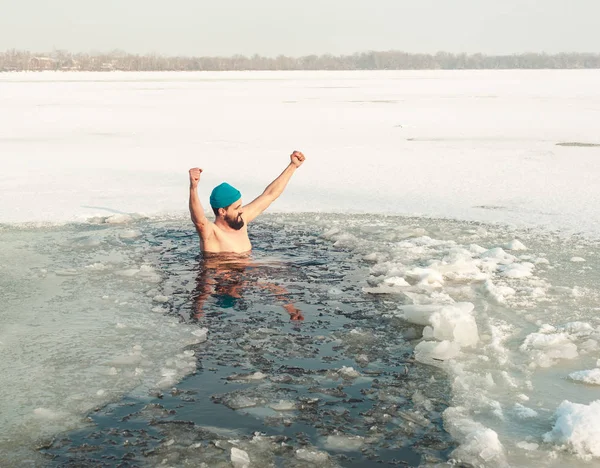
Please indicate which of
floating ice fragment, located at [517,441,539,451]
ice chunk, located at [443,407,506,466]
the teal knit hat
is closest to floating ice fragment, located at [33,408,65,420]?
ice chunk, located at [443,407,506,466]

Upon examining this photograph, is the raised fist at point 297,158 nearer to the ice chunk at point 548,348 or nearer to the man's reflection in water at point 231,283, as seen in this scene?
the man's reflection in water at point 231,283

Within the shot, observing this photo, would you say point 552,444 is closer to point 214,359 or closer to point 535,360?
point 535,360

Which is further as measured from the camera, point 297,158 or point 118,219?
point 118,219

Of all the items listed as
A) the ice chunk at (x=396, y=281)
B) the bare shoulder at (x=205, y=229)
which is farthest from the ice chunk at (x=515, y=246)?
the bare shoulder at (x=205, y=229)

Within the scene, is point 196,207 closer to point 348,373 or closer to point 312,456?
point 348,373

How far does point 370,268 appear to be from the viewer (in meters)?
5.79

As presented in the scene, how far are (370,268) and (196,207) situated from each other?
1435 millimetres

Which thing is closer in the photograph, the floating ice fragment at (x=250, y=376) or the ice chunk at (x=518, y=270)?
the floating ice fragment at (x=250, y=376)

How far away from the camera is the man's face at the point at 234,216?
6242 millimetres

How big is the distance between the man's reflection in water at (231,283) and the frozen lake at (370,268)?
175 millimetres

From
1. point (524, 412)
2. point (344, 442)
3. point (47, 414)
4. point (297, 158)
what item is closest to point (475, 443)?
point (524, 412)

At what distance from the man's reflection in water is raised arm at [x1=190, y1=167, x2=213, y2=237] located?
29cm

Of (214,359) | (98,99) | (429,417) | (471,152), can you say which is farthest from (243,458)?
(98,99)

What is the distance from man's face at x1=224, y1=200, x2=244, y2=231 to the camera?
624cm
